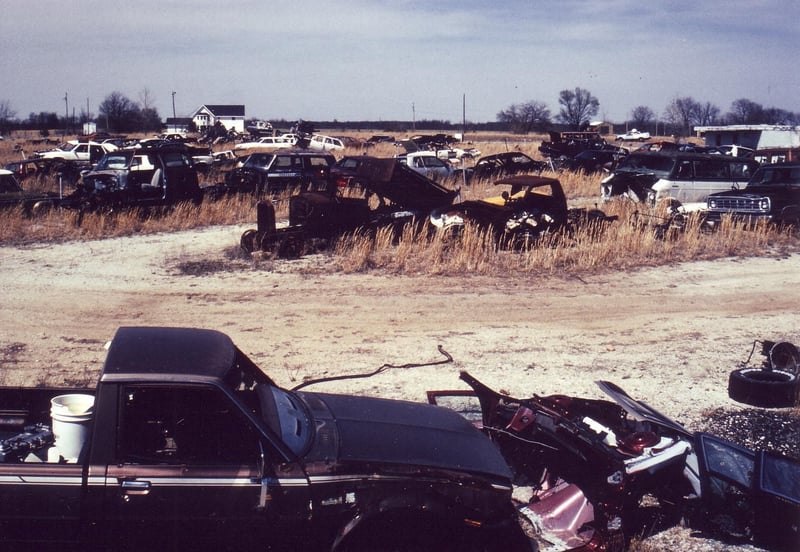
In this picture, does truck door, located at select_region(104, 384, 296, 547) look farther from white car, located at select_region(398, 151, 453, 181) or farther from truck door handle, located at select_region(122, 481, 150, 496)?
white car, located at select_region(398, 151, 453, 181)

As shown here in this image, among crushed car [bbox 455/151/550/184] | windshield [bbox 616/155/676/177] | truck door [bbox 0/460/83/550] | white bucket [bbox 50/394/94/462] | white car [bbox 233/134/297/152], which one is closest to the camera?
truck door [bbox 0/460/83/550]

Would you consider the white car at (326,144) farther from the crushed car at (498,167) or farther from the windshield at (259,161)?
the windshield at (259,161)

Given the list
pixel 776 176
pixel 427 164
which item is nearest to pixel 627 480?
pixel 776 176

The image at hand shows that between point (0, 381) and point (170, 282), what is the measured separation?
179 inches

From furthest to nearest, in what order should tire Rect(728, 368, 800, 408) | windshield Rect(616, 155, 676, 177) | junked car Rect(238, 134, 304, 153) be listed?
junked car Rect(238, 134, 304, 153) < windshield Rect(616, 155, 676, 177) < tire Rect(728, 368, 800, 408)

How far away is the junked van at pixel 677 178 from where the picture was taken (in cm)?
1753

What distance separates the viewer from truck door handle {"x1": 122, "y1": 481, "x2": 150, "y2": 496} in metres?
3.54

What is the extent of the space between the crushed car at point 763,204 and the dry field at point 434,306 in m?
0.51

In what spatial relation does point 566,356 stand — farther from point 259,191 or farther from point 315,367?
point 259,191

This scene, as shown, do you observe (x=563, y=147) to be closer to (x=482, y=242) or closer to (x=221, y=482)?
(x=482, y=242)

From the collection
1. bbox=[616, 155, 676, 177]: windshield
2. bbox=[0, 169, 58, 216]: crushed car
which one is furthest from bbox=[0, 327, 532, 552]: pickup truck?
bbox=[616, 155, 676, 177]: windshield

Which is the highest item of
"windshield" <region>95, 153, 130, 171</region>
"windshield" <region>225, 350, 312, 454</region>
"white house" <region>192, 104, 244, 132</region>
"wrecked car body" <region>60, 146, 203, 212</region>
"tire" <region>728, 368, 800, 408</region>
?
"white house" <region>192, 104, 244, 132</region>

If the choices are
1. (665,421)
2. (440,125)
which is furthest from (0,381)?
(440,125)

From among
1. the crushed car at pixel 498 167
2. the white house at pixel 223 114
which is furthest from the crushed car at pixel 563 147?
the white house at pixel 223 114
